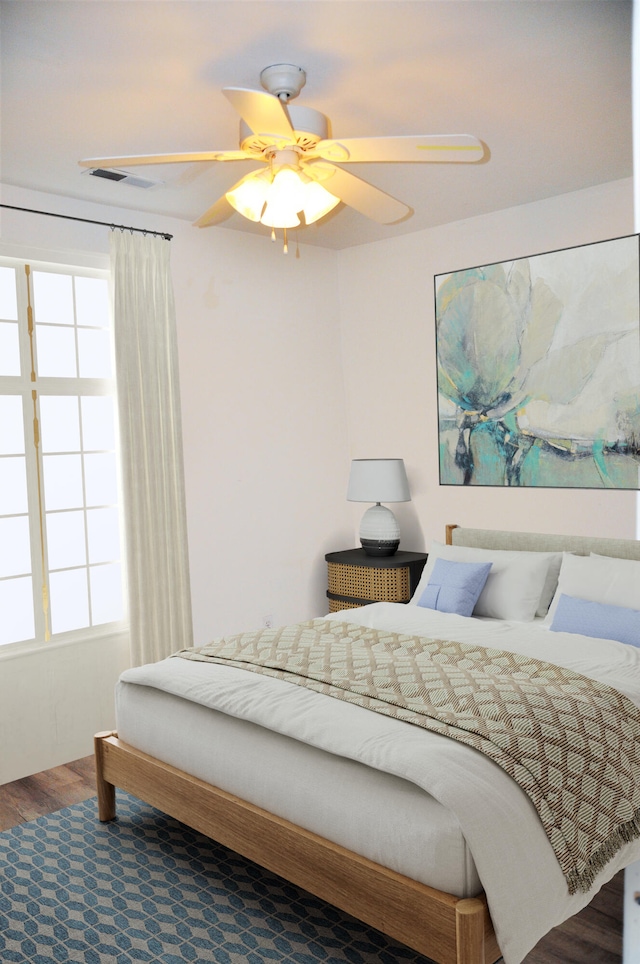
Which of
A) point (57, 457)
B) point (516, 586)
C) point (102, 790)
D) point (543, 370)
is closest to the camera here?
point (102, 790)

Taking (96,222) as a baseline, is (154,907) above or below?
below

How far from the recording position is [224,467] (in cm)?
455

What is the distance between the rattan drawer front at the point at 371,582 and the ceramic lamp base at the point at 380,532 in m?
0.16

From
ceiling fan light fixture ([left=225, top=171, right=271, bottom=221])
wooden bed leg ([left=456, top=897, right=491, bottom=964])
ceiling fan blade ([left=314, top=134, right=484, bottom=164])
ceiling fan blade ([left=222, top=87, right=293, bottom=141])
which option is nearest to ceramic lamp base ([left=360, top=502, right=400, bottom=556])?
ceiling fan light fixture ([left=225, top=171, right=271, bottom=221])

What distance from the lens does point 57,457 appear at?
12.7ft

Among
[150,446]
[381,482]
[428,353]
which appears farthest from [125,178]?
[381,482]

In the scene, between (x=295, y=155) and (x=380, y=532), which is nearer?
(x=295, y=155)

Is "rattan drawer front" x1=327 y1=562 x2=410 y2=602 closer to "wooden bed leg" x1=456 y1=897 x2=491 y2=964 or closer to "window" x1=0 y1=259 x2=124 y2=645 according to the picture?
"window" x1=0 y1=259 x2=124 y2=645

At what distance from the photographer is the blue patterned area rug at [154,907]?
227 cm

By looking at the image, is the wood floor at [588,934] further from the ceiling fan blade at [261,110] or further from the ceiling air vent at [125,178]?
the ceiling air vent at [125,178]

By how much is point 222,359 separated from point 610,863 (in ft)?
10.8

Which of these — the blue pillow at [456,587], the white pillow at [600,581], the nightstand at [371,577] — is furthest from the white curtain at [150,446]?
the white pillow at [600,581]

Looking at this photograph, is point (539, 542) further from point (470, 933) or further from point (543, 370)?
point (470, 933)

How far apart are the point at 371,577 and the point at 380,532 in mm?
279
